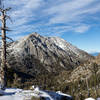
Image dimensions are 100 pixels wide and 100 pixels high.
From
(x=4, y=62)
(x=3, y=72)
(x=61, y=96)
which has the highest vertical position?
(x=4, y=62)

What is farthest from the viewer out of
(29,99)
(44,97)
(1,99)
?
(44,97)

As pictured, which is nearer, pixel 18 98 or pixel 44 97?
pixel 18 98

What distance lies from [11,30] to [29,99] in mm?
10336

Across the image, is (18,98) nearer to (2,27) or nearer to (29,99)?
(29,99)

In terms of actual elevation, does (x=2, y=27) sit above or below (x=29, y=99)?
above

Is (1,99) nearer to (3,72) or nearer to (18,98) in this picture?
(18,98)

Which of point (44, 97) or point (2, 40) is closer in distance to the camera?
point (44, 97)

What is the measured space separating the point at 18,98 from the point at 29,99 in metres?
0.93

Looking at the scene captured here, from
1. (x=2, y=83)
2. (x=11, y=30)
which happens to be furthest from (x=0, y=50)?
(x=2, y=83)

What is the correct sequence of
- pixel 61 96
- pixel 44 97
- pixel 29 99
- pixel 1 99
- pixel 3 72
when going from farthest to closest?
pixel 3 72
pixel 61 96
pixel 44 97
pixel 29 99
pixel 1 99

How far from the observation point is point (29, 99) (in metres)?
12.9

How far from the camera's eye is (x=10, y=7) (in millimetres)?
19797

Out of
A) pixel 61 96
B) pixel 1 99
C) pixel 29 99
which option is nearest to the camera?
pixel 1 99

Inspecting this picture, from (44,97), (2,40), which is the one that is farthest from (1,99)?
(2,40)
